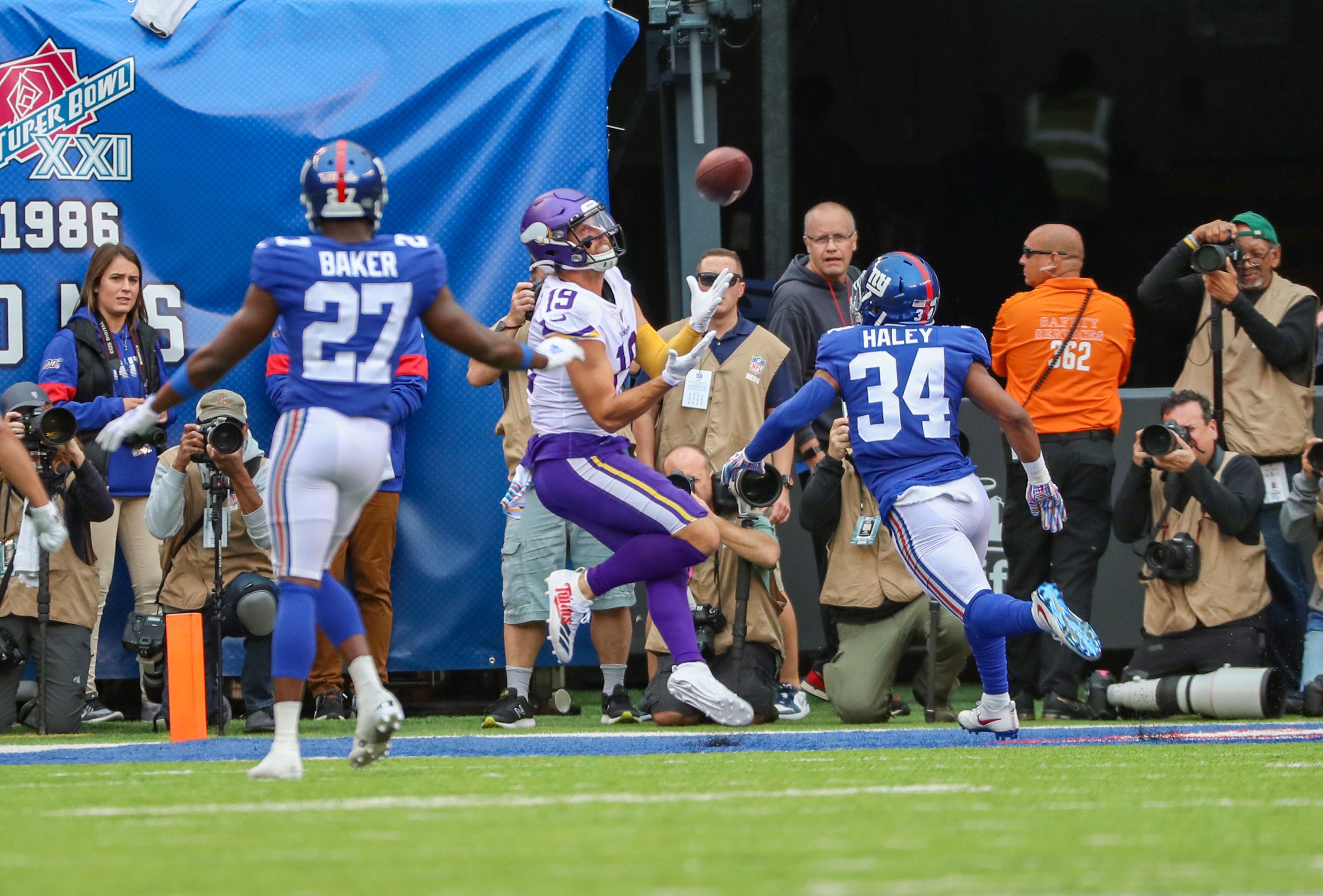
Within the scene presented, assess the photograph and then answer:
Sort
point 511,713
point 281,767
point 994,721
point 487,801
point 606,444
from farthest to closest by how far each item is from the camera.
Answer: point 511,713
point 606,444
point 994,721
point 281,767
point 487,801

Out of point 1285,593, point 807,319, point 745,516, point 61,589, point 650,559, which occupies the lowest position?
point 1285,593

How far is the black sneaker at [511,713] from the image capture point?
7.02m

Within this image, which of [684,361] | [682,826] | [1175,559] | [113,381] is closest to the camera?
[682,826]

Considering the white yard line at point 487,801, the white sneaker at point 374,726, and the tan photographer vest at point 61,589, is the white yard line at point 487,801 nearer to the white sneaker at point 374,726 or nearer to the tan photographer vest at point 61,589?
the white sneaker at point 374,726

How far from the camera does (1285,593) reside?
7.70 m

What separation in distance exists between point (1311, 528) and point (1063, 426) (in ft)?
3.71

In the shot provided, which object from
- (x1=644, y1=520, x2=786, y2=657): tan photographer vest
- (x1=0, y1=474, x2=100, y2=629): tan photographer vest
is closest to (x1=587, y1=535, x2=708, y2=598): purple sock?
(x1=644, y1=520, x2=786, y2=657): tan photographer vest

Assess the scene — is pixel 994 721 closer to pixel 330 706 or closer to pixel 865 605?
pixel 865 605

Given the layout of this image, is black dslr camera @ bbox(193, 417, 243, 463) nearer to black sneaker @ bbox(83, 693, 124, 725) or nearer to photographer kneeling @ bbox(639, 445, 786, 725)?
black sneaker @ bbox(83, 693, 124, 725)

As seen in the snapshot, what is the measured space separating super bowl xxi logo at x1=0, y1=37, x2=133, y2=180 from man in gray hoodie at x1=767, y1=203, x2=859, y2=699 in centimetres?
327

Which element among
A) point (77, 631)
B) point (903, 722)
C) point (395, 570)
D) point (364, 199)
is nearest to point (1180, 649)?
point (903, 722)

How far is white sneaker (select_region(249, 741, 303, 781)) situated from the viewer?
14.7ft

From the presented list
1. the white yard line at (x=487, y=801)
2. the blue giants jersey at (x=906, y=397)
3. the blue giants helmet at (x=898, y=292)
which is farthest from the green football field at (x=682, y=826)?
the blue giants helmet at (x=898, y=292)

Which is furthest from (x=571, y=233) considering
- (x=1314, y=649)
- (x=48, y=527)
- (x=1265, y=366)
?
(x=1314, y=649)
